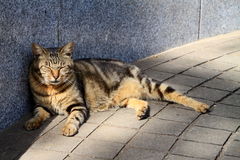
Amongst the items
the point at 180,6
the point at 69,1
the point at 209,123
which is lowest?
the point at 209,123

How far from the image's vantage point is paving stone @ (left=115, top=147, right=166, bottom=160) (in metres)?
3.70

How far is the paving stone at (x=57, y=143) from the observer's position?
12.7 ft

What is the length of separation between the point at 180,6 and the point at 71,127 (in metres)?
4.22

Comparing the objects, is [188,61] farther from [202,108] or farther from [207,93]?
[202,108]

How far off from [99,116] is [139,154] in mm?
1088

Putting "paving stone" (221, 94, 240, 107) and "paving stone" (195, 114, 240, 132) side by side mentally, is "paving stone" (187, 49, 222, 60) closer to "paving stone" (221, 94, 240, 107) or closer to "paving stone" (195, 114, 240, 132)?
"paving stone" (221, 94, 240, 107)

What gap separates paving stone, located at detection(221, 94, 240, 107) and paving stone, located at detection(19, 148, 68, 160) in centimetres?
231

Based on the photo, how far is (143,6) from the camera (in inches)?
264

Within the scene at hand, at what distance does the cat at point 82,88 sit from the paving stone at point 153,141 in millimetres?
457

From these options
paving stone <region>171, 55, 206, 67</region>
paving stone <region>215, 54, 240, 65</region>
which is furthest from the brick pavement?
paving stone <region>215, 54, 240, 65</region>

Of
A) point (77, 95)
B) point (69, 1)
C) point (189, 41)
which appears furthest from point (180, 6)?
point (77, 95)

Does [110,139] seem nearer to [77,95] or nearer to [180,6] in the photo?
[77,95]

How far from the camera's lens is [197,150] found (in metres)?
3.84

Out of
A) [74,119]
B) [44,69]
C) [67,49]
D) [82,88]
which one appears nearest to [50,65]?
[44,69]
